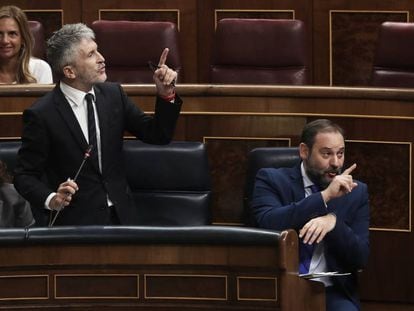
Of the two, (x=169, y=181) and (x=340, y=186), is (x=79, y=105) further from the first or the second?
(x=340, y=186)

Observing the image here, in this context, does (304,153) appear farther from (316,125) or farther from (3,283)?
(3,283)

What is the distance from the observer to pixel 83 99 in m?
1.83

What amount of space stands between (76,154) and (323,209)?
407 mm

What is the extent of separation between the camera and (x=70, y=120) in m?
1.81

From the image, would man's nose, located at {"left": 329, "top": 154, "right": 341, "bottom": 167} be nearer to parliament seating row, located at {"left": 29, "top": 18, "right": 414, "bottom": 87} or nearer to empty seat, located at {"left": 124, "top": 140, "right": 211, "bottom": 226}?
empty seat, located at {"left": 124, "top": 140, "right": 211, "bottom": 226}

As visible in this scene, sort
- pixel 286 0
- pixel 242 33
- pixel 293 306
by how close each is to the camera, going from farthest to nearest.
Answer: pixel 286 0, pixel 242 33, pixel 293 306

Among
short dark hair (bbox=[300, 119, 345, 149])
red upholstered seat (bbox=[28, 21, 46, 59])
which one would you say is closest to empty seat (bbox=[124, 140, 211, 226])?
short dark hair (bbox=[300, 119, 345, 149])

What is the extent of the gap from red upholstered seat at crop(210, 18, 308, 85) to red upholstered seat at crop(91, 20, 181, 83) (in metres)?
0.11

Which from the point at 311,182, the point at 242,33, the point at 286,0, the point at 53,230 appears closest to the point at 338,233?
the point at 311,182

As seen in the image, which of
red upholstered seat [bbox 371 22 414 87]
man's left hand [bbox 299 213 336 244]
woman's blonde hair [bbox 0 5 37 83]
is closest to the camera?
man's left hand [bbox 299 213 336 244]

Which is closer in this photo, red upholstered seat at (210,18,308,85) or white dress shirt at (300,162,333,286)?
white dress shirt at (300,162,333,286)

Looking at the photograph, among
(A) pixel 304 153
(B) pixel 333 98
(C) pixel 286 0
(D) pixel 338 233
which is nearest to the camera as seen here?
(D) pixel 338 233

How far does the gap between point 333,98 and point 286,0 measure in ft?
2.80

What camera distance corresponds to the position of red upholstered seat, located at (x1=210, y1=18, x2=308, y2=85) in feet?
8.43
